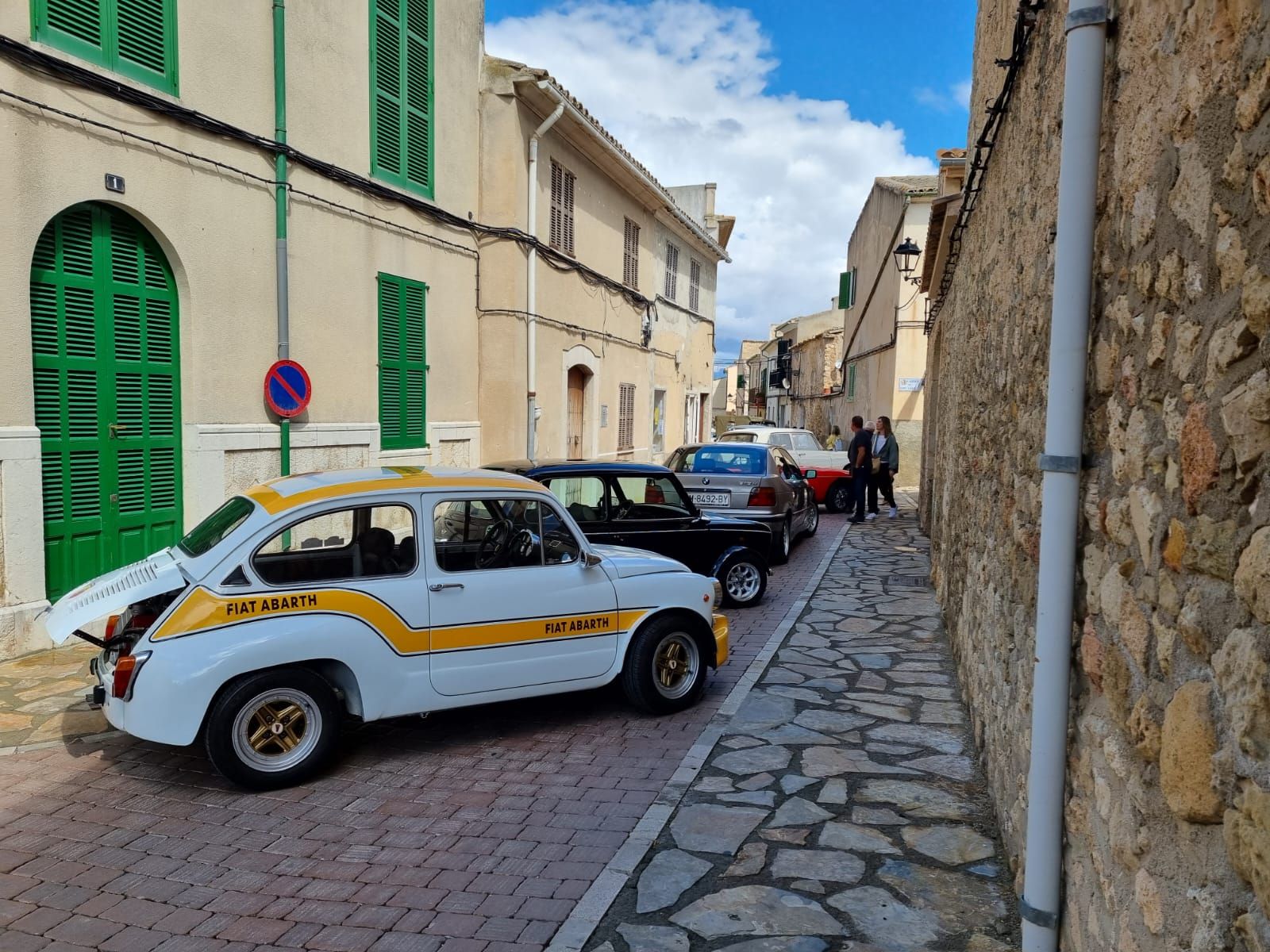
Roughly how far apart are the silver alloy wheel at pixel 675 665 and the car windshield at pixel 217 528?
8.57 ft

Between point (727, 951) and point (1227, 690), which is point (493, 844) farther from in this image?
point (1227, 690)

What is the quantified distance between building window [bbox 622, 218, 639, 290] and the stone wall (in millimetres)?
15658

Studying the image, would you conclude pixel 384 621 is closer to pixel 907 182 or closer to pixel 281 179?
pixel 281 179

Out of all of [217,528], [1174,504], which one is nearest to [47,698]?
[217,528]

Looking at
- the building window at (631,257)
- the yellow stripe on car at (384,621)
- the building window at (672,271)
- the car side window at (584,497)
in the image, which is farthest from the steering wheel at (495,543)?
the building window at (672,271)

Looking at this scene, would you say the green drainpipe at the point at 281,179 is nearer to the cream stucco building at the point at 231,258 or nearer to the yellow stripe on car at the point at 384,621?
the cream stucco building at the point at 231,258

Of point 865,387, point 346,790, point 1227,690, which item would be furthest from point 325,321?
point 865,387

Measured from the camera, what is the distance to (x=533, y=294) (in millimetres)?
13859

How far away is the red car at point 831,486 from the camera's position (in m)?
17.3

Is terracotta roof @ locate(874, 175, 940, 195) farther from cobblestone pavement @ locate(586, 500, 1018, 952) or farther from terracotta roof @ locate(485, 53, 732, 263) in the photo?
cobblestone pavement @ locate(586, 500, 1018, 952)

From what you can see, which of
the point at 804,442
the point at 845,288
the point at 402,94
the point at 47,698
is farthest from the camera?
the point at 845,288

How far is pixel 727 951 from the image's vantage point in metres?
3.25

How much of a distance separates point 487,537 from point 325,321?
5886 mm

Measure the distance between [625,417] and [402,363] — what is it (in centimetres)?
836
